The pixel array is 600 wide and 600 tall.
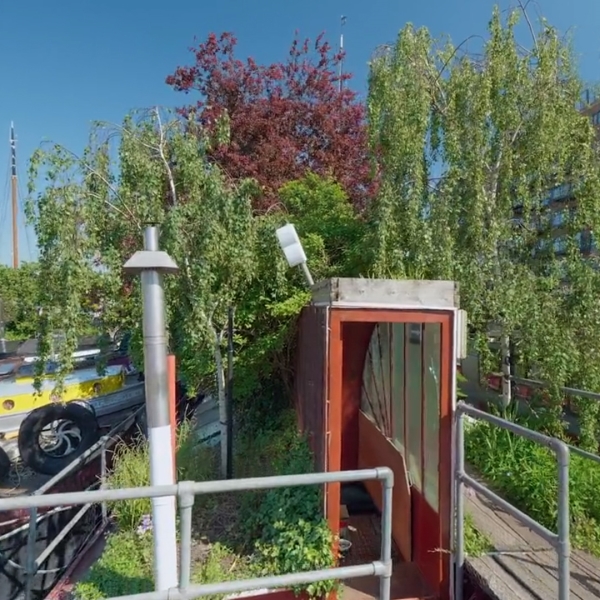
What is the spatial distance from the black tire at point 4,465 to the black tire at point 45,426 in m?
0.35

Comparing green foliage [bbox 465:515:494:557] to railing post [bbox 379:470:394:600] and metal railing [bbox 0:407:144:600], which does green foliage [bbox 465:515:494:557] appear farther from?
metal railing [bbox 0:407:144:600]

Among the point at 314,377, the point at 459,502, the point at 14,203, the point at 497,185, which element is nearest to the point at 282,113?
the point at 497,185

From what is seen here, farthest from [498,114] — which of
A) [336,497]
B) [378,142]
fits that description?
[336,497]

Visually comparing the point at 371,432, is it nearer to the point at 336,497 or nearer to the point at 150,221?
the point at 336,497

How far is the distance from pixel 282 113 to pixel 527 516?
9.86m

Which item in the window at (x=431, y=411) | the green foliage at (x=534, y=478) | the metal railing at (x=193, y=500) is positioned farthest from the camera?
the green foliage at (x=534, y=478)

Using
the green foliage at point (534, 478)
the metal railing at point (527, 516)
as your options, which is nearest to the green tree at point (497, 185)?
the green foliage at point (534, 478)

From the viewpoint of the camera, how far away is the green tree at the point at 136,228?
4.34m

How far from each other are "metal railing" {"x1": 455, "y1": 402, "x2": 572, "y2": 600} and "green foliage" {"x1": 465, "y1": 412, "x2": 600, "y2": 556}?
1.17 metres

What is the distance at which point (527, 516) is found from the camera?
110 inches

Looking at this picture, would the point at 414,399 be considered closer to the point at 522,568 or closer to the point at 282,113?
the point at 522,568

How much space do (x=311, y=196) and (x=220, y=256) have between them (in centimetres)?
327

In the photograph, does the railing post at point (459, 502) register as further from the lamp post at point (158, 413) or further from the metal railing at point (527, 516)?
the lamp post at point (158, 413)

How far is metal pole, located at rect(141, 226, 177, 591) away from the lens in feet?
9.07
